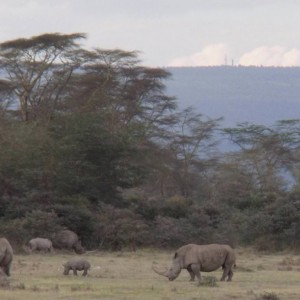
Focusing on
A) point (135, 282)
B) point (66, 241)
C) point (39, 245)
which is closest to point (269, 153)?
point (66, 241)

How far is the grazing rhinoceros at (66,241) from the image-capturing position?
119ft

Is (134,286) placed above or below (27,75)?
below

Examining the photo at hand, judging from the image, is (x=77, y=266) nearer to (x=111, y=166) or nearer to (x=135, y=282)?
(x=135, y=282)

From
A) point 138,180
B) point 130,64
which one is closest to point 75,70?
point 130,64

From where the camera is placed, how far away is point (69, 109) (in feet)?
172

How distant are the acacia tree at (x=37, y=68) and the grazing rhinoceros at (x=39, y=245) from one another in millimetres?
17576

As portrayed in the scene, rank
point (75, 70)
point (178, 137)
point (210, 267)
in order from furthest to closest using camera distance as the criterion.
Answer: point (178, 137), point (75, 70), point (210, 267)

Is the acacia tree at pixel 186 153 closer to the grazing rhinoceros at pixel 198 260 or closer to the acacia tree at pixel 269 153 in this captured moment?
the acacia tree at pixel 269 153

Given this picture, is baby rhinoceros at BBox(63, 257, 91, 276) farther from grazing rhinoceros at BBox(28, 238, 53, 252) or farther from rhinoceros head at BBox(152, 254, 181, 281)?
grazing rhinoceros at BBox(28, 238, 53, 252)

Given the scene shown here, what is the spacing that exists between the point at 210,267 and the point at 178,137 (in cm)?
3830

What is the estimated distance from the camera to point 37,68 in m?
52.9

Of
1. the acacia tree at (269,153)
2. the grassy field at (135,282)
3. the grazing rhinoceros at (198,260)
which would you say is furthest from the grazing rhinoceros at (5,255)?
the acacia tree at (269,153)

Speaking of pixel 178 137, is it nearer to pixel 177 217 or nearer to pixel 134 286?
pixel 177 217

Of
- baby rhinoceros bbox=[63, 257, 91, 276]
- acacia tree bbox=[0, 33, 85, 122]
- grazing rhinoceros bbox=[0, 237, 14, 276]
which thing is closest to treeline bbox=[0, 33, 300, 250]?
acacia tree bbox=[0, 33, 85, 122]
